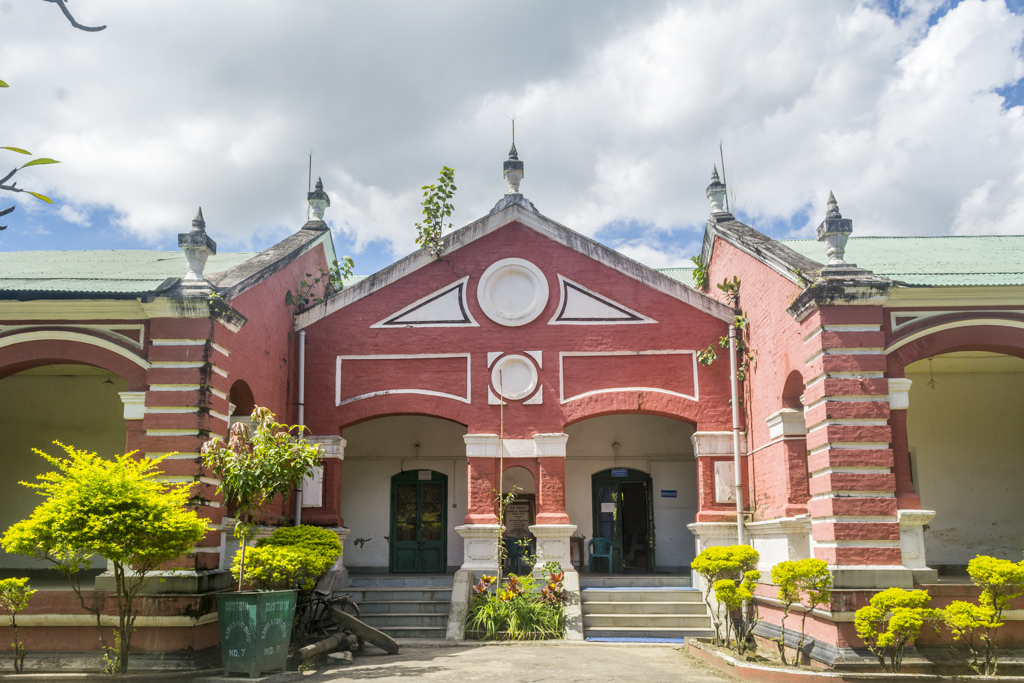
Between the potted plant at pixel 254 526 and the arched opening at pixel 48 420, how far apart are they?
5.07m

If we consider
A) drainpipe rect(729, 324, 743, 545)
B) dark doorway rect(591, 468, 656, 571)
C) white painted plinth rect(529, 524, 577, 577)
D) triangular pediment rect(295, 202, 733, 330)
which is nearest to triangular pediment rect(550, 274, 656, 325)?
triangular pediment rect(295, 202, 733, 330)

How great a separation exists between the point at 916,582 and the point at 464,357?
7.57m

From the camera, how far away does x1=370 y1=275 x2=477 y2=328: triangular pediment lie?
14.6 metres

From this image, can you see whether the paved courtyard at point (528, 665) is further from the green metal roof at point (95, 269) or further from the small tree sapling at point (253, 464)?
the green metal roof at point (95, 269)

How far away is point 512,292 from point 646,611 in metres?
5.64

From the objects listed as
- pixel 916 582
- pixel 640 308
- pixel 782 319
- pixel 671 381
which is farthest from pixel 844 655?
pixel 640 308

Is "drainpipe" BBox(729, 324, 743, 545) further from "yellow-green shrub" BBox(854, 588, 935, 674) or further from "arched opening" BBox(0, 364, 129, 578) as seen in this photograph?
"arched opening" BBox(0, 364, 129, 578)

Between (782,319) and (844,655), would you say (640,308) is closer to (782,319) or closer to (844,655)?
(782,319)

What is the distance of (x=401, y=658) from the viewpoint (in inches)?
424

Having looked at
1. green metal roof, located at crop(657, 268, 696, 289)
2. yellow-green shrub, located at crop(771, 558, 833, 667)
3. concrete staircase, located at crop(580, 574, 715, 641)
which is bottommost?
concrete staircase, located at crop(580, 574, 715, 641)

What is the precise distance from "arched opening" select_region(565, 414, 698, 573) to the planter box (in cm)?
848

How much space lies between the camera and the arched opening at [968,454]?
14344mm

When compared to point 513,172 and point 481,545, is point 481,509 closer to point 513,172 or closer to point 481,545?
point 481,545

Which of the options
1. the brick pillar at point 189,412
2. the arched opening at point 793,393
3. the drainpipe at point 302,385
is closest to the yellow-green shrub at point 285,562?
the brick pillar at point 189,412
